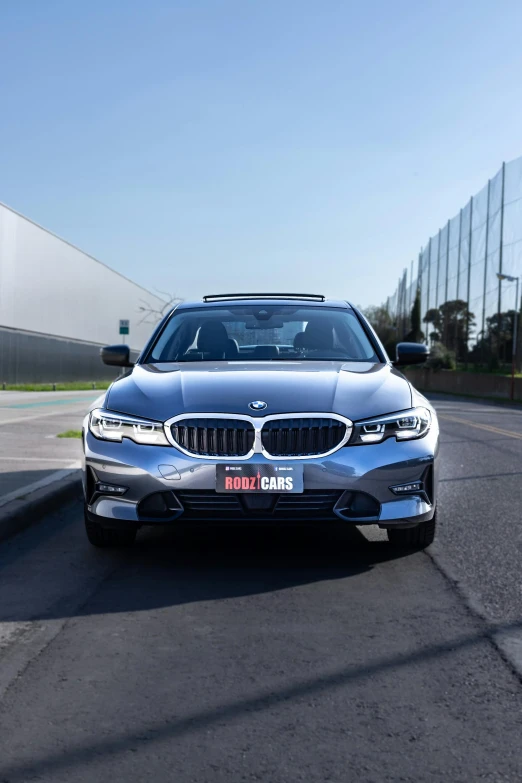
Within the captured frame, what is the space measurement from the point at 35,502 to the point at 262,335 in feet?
6.70

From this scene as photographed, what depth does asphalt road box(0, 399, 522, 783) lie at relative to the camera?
2863mm

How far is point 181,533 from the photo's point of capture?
6496 mm

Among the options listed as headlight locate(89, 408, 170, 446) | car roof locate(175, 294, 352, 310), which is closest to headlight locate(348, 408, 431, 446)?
headlight locate(89, 408, 170, 446)

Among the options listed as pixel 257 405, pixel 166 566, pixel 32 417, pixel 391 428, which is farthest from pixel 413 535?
pixel 32 417

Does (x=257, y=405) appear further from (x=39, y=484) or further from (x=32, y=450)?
(x=32, y=450)

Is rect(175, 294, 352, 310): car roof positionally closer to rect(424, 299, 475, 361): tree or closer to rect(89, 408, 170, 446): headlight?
rect(89, 408, 170, 446): headlight

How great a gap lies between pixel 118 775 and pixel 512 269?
4110 centimetres

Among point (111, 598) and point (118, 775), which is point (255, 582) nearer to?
point (111, 598)

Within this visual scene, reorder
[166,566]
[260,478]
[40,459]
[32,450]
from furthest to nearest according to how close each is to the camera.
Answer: [32,450]
[40,459]
[166,566]
[260,478]

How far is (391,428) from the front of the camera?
17.5 ft

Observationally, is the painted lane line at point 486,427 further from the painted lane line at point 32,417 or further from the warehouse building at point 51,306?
the warehouse building at point 51,306

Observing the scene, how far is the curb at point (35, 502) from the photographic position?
256 inches

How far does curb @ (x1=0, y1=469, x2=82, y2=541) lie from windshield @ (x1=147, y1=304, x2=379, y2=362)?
1385 mm

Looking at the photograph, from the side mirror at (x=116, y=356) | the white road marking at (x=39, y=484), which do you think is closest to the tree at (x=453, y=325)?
the white road marking at (x=39, y=484)
